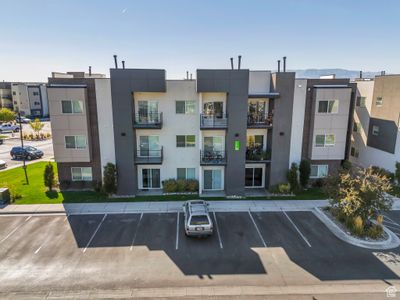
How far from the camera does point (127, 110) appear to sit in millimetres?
21703

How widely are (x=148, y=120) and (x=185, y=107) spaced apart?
3.28m

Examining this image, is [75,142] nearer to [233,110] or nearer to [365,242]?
[233,110]

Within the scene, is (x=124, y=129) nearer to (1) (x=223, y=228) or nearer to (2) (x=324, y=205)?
(1) (x=223, y=228)

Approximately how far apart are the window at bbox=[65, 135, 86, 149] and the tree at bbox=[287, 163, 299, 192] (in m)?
17.5

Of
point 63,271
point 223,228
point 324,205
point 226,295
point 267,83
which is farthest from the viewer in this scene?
point 267,83

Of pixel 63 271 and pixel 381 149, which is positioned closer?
pixel 63 271

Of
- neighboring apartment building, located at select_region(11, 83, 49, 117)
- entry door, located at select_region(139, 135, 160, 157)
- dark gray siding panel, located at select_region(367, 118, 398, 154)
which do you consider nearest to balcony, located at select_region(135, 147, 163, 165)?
entry door, located at select_region(139, 135, 160, 157)

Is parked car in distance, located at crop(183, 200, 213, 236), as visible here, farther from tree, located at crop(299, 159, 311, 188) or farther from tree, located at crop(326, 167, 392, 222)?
tree, located at crop(299, 159, 311, 188)

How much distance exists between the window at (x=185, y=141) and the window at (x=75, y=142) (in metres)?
7.79

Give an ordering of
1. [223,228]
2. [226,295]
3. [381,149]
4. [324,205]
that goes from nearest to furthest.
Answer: [226,295] → [223,228] → [324,205] → [381,149]

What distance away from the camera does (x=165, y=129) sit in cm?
2295

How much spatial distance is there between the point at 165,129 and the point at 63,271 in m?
12.9

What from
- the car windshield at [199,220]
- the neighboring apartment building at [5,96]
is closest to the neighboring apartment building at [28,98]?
the neighboring apartment building at [5,96]

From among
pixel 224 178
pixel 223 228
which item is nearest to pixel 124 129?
pixel 224 178
